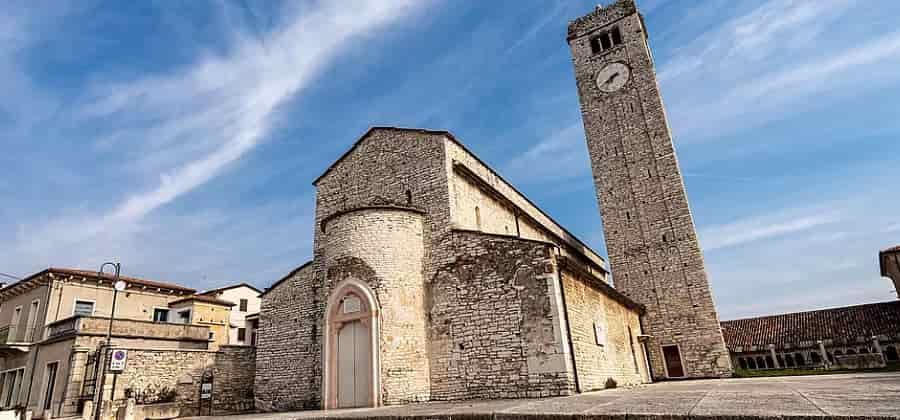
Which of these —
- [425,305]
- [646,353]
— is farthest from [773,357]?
[425,305]

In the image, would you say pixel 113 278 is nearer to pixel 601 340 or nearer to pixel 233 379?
pixel 233 379

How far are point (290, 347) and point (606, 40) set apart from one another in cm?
2595

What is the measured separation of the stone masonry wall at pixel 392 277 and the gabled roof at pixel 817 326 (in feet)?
87.3

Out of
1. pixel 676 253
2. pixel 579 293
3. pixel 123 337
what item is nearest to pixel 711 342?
pixel 676 253

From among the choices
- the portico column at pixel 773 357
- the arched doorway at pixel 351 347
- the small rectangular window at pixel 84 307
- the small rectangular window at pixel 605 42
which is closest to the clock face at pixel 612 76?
the small rectangular window at pixel 605 42

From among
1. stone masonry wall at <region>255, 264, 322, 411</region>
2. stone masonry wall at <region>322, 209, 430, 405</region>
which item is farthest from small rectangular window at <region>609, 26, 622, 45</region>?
stone masonry wall at <region>255, 264, 322, 411</region>

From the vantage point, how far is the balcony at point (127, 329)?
1839cm

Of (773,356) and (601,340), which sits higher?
(601,340)

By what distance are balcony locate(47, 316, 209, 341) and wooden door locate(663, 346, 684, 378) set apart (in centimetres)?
2294

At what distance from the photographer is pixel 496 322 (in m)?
13.2

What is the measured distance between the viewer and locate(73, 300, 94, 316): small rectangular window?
22.0 m

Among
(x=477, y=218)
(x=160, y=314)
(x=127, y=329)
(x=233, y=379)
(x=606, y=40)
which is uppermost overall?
(x=606, y=40)

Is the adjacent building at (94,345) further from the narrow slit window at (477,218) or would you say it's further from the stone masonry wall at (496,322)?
the narrow slit window at (477,218)

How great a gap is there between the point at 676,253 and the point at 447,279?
15496 mm
